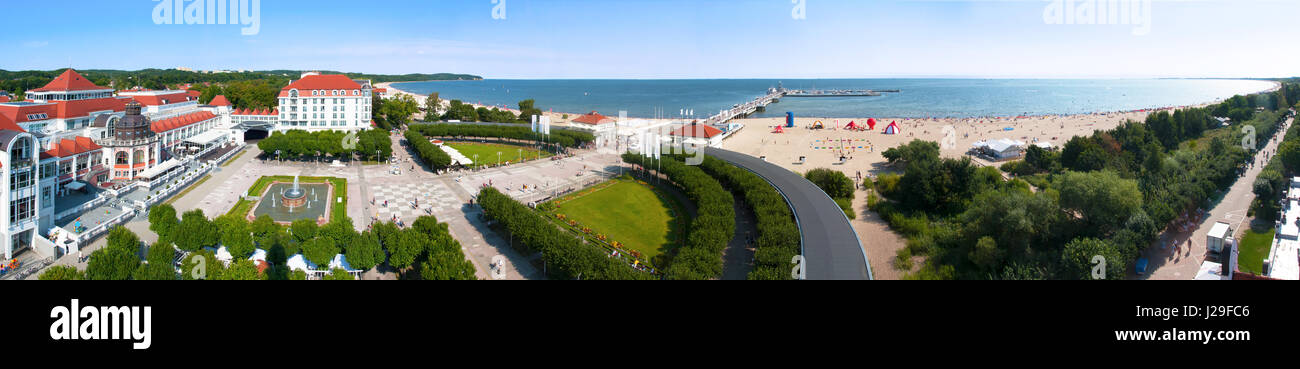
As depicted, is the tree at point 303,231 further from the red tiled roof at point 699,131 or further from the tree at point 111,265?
the red tiled roof at point 699,131

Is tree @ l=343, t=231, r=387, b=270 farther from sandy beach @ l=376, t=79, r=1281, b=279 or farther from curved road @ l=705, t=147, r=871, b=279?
sandy beach @ l=376, t=79, r=1281, b=279

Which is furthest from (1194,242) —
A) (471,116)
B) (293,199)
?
(471,116)

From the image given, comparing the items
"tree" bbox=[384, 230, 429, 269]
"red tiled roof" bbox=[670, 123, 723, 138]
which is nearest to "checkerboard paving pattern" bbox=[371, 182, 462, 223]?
"tree" bbox=[384, 230, 429, 269]

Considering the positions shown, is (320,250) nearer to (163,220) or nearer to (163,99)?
(163,220)
